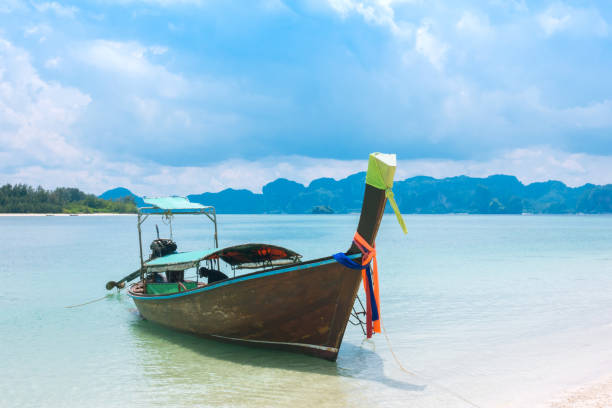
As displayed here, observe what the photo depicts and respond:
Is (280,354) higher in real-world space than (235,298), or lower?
lower

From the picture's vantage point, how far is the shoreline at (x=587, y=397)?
6512 millimetres

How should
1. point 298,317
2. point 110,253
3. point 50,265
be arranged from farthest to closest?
point 110,253, point 50,265, point 298,317

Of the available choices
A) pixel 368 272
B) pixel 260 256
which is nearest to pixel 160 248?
pixel 260 256

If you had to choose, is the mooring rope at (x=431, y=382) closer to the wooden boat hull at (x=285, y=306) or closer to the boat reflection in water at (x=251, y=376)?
the boat reflection in water at (x=251, y=376)

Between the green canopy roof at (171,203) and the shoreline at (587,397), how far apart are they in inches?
390

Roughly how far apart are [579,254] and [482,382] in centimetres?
2962

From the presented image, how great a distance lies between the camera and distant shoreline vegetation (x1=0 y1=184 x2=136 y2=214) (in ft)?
453

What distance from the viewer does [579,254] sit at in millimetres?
32469

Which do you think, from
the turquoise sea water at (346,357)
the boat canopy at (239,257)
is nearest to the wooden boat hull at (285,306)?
the turquoise sea water at (346,357)

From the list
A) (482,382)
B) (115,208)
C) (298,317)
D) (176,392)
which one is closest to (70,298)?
(176,392)

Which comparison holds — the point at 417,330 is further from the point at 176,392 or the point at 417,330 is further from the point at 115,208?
the point at 115,208

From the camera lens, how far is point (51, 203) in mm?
146875

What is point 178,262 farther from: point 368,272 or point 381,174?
point 381,174

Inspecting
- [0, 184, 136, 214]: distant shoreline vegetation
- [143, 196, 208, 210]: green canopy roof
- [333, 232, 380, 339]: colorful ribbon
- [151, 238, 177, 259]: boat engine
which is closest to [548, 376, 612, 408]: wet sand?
[333, 232, 380, 339]: colorful ribbon
